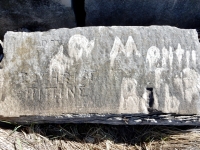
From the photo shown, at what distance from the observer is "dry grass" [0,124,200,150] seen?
210 centimetres

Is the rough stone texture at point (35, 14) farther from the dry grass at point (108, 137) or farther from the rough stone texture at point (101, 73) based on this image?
the dry grass at point (108, 137)

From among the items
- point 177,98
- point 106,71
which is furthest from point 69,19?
point 177,98

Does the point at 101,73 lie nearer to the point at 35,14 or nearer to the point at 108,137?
the point at 108,137

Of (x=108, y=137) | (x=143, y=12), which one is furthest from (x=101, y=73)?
(x=143, y=12)

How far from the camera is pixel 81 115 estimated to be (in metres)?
1.80

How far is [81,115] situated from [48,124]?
421 mm

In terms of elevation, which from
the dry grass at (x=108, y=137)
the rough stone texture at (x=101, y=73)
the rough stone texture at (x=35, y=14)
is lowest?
the dry grass at (x=108, y=137)

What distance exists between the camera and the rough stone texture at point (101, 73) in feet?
5.85

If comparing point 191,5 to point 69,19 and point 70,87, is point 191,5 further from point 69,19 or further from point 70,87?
point 70,87

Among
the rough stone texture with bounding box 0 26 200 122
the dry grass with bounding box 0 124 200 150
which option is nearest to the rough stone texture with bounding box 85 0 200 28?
the rough stone texture with bounding box 0 26 200 122

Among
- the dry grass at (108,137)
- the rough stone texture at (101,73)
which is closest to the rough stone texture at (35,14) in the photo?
the rough stone texture at (101,73)

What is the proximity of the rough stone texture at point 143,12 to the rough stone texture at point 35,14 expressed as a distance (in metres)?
0.16

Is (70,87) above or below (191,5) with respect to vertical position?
below

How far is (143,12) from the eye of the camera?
7.32ft
